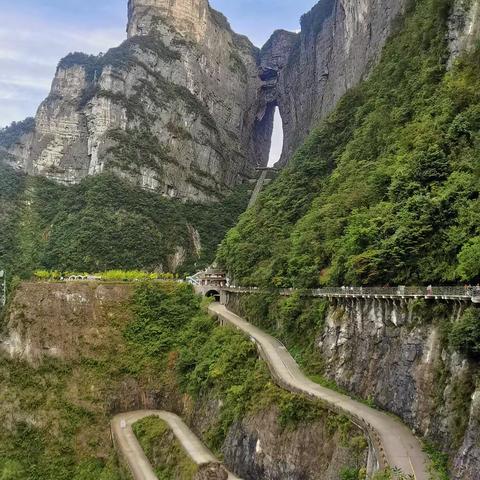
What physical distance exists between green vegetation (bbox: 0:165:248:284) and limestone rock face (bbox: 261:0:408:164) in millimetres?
30449

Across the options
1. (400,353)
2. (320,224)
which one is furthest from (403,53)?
(400,353)

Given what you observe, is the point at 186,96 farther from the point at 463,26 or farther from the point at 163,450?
the point at 163,450

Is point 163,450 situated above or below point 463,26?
below

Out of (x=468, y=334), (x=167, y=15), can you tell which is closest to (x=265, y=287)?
(x=468, y=334)

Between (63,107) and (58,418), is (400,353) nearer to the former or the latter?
(58,418)

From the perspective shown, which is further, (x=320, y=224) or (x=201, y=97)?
(x=201, y=97)

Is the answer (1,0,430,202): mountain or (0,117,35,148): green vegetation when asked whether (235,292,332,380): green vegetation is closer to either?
(1,0,430,202): mountain

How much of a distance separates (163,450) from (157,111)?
8255cm

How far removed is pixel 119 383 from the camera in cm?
5288

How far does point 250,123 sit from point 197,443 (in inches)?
4409

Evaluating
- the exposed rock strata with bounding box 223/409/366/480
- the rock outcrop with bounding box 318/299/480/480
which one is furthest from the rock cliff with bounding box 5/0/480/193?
the exposed rock strata with bounding box 223/409/366/480

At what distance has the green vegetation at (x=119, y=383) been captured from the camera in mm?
41525

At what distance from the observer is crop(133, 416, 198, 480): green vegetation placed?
37.0 m

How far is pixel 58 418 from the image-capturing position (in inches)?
1939
